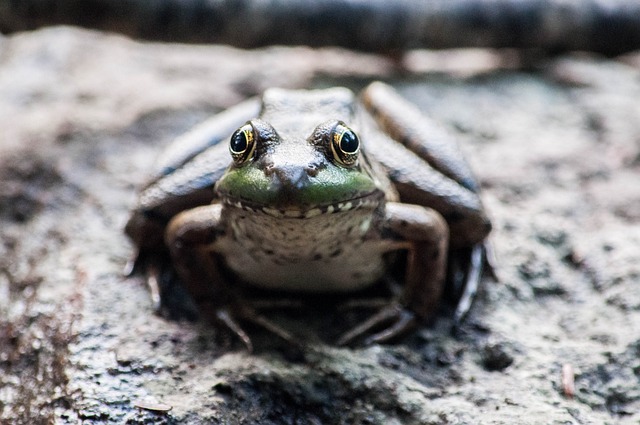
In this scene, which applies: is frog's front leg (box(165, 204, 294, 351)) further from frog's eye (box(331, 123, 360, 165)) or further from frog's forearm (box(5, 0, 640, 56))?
frog's forearm (box(5, 0, 640, 56))

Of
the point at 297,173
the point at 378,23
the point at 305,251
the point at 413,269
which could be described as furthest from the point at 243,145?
the point at 378,23

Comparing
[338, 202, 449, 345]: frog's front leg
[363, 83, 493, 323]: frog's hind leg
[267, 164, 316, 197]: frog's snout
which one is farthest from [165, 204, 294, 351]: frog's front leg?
[363, 83, 493, 323]: frog's hind leg

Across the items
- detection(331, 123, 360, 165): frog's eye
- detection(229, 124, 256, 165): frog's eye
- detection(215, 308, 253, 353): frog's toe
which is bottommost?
detection(215, 308, 253, 353): frog's toe

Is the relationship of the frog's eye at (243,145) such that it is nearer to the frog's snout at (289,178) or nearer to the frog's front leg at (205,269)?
the frog's snout at (289,178)

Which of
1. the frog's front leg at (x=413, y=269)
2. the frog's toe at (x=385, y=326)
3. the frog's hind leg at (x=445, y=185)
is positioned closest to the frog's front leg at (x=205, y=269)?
the frog's toe at (x=385, y=326)

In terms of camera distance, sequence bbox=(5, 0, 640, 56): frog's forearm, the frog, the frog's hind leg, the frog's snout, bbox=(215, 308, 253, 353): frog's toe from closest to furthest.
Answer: the frog's snout
the frog
bbox=(215, 308, 253, 353): frog's toe
the frog's hind leg
bbox=(5, 0, 640, 56): frog's forearm

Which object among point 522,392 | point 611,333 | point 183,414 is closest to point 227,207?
point 183,414
